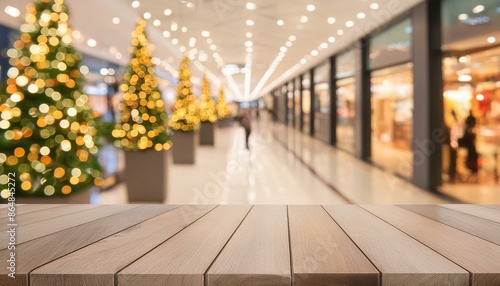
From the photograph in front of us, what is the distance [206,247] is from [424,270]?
577 millimetres

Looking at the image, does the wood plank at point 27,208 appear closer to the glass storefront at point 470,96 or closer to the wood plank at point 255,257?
the wood plank at point 255,257

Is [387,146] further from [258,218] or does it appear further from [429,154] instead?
[258,218]

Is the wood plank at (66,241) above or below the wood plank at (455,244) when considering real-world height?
above

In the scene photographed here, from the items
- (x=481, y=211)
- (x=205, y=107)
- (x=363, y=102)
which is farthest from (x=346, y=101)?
(x=481, y=211)

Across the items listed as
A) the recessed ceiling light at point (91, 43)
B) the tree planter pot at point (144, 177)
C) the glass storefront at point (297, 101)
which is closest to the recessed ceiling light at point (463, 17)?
the tree planter pot at point (144, 177)

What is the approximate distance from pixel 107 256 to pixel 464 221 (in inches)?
47.6

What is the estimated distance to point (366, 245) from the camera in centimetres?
126

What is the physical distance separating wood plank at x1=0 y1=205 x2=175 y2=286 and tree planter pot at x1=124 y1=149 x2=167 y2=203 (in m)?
4.71

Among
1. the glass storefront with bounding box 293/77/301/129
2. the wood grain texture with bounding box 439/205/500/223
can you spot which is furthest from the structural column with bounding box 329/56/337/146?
the wood grain texture with bounding box 439/205/500/223

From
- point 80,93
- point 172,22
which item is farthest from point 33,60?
point 172,22

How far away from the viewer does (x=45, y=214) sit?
1.69 metres

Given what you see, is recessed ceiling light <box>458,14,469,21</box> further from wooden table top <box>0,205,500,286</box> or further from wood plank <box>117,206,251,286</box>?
wood plank <box>117,206,251,286</box>

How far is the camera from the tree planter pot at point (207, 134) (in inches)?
603

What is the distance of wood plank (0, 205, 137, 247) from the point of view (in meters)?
1.38
